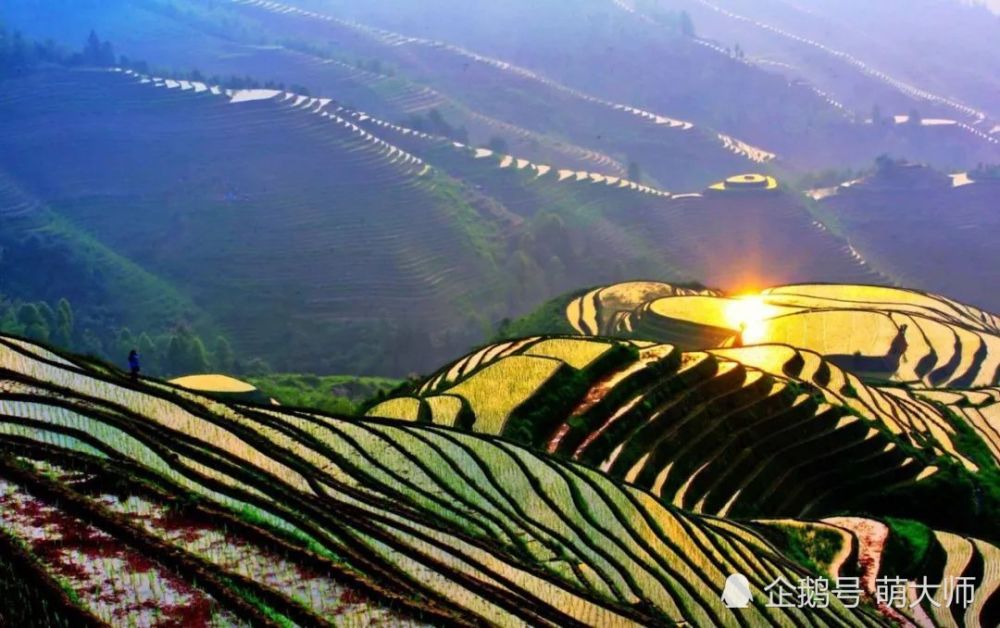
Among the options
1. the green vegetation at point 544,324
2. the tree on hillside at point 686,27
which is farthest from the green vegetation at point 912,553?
the tree on hillside at point 686,27

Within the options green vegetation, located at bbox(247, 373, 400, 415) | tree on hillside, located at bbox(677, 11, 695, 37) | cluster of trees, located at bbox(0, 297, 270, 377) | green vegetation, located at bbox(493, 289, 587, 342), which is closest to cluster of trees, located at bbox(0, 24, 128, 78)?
cluster of trees, located at bbox(0, 297, 270, 377)

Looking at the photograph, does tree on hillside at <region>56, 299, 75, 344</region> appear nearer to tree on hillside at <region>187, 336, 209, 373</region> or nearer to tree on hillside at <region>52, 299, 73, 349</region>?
tree on hillside at <region>52, 299, 73, 349</region>

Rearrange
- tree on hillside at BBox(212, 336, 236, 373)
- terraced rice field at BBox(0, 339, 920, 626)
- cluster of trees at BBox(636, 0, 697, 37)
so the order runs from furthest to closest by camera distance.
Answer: cluster of trees at BBox(636, 0, 697, 37) < tree on hillside at BBox(212, 336, 236, 373) < terraced rice field at BBox(0, 339, 920, 626)

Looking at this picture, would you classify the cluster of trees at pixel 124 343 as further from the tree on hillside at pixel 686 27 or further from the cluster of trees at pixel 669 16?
the cluster of trees at pixel 669 16

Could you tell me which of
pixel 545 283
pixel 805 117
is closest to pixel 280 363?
pixel 545 283

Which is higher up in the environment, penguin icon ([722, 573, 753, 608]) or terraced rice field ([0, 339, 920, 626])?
terraced rice field ([0, 339, 920, 626])
